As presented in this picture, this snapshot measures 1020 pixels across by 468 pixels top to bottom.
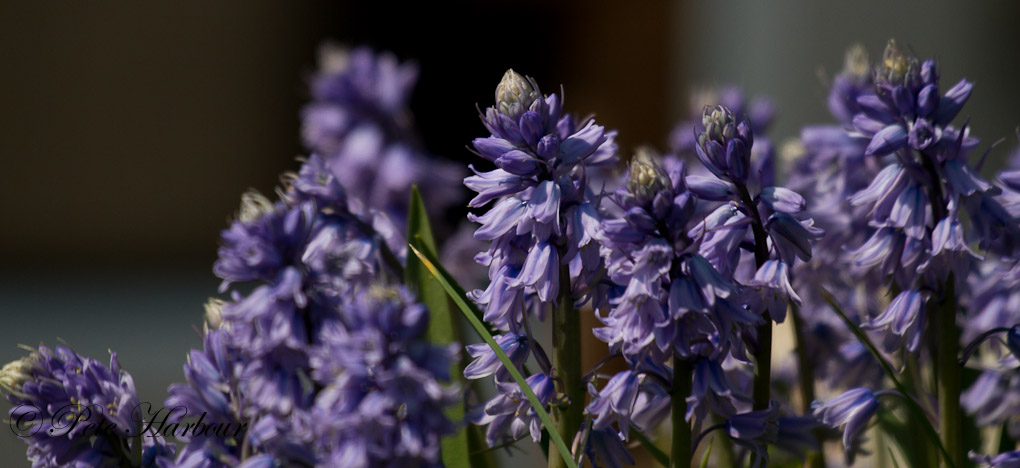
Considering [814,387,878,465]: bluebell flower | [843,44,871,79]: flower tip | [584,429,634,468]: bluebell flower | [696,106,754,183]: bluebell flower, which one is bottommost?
[584,429,634,468]: bluebell flower

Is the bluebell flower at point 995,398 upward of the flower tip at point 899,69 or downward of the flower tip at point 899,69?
downward

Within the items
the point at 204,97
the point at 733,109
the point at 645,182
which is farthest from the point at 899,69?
the point at 204,97

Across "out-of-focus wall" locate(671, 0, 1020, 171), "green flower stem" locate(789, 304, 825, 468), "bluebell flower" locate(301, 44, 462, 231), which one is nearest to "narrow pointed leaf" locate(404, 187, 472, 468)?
"green flower stem" locate(789, 304, 825, 468)

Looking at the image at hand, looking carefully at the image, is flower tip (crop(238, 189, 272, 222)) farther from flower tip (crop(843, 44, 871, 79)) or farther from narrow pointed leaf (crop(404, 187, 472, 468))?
flower tip (crop(843, 44, 871, 79))

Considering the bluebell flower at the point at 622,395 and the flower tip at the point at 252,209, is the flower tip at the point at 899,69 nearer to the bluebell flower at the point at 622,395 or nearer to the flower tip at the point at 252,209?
the bluebell flower at the point at 622,395

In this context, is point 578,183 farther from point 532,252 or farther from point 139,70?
point 139,70

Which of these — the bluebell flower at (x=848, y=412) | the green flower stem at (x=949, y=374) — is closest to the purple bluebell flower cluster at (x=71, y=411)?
the bluebell flower at (x=848, y=412)

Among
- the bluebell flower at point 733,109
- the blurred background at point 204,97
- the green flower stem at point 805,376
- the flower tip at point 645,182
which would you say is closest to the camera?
the flower tip at point 645,182
